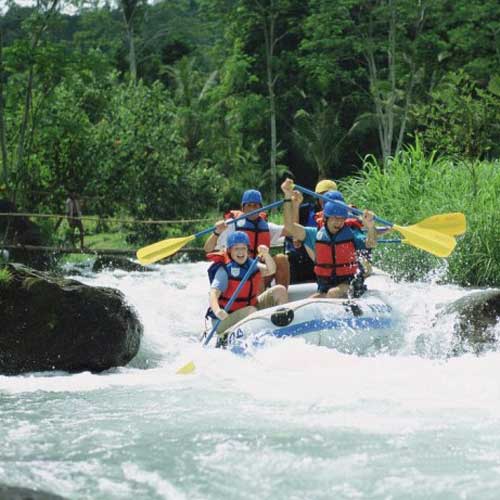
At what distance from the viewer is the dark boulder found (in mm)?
3981

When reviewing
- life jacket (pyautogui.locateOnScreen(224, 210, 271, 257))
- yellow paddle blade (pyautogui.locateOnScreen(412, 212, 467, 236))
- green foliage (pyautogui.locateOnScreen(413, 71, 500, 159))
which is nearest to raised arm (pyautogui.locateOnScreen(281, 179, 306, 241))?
life jacket (pyautogui.locateOnScreen(224, 210, 271, 257))

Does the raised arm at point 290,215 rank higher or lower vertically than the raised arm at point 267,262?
higher

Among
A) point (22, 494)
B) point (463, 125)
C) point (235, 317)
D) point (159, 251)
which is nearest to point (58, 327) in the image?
point (235, 317)

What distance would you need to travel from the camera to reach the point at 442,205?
453 inches

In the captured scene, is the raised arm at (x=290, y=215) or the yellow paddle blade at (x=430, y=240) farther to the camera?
the yellow paddle blade at (x=430, y=240)

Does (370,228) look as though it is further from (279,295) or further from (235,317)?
(235,317)

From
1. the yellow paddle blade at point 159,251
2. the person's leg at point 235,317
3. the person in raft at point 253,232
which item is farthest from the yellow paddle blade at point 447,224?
the yellow paddle blade at point 159,251

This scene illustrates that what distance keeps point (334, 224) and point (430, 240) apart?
90cm

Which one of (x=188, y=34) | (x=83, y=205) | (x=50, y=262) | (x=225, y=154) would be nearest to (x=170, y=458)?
(x=50, y=262)

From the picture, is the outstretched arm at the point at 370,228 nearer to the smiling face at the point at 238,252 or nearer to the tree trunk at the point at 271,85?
the smiling face at the point at 238,252

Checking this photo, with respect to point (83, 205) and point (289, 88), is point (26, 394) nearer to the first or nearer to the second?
point (83, 205)

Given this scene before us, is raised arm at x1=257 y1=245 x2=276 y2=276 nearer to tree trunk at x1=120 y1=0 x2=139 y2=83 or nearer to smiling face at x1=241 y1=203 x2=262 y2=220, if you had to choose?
smiling face at x1=241 y1=203 x2=262 y2=220

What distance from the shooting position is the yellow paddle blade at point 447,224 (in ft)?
26.9

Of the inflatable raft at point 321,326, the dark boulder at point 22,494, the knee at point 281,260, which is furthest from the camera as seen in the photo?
the knee at point 281,260
